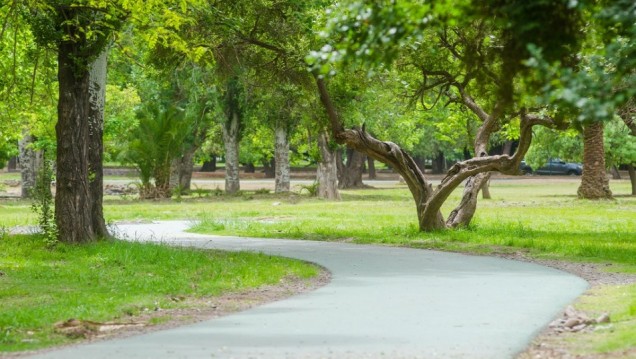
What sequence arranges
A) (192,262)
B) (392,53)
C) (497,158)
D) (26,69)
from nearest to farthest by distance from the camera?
(392,53) → (192,262) → (497,158) → (26,69)

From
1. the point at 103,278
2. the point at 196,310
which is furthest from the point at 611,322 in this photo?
the point at 103,278

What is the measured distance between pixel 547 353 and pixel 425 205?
46.9 ft

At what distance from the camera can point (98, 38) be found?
1891 cm

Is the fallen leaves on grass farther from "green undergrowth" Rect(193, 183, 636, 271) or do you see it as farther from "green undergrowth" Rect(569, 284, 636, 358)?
"green undergrowth" Rect(193, 183, 636, 271)

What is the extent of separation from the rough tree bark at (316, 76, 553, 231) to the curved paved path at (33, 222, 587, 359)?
17.6ft

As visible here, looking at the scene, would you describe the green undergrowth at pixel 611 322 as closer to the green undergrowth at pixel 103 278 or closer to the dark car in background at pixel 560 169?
the green undergrowth at pixel 103 278

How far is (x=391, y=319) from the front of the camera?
10.7 m

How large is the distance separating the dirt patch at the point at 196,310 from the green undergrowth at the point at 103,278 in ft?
0.63

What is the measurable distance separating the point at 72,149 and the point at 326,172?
83.8ft

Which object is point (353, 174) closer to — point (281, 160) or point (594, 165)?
point (281, 160)

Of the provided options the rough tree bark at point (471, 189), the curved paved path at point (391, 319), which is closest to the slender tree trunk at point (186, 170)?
the rough tree bark at point (471, 189)

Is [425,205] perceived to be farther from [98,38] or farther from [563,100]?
[563,100]

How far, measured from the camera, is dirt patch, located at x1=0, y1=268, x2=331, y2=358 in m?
9.90

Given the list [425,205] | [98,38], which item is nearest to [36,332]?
[98,38]
